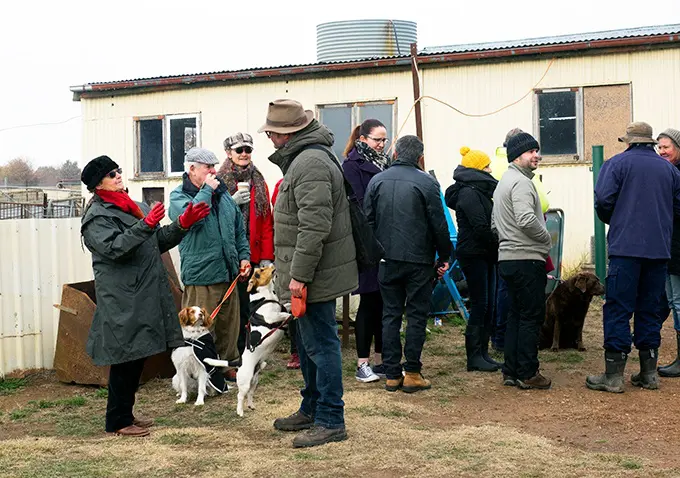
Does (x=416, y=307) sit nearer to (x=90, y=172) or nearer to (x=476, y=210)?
(x=476, y=210)

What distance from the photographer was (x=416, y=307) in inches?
278

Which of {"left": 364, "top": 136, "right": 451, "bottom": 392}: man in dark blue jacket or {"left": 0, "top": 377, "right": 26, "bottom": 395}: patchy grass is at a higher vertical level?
{"left": 364, "top": 136, "right": 451, "bottom": 392}: man in dark blue jacket

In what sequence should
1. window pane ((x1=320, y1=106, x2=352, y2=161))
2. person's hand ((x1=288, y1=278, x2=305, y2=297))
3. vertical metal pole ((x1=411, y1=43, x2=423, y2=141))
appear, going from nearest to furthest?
1. person's hand ((x1=288, y1=278, x2=305, y2=297))
2. vertical metal pole ((x1=411, y1=43, x2=423, y2=141))
3. window pane ((x1=320, y1=106, x2=352, y2=161))

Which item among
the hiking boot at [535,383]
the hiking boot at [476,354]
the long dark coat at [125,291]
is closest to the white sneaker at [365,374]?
the hiking boot at [476,354]

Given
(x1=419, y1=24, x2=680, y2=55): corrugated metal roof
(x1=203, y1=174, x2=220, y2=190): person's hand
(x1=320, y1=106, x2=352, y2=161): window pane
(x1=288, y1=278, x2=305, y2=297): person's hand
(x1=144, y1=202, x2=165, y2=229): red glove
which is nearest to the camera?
(x1=288, y1=278, x2=305, y2=297): person's hand

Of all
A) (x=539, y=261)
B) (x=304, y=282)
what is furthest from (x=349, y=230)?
(x=539, y=261)

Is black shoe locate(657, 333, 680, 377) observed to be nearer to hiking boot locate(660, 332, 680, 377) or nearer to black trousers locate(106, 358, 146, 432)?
hiking boot locate(660, 332, 680, 377)

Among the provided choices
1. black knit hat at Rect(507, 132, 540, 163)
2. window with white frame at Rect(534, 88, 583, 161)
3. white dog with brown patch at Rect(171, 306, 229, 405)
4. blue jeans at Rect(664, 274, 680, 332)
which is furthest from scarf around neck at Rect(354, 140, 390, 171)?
window with white frame at Rect(534, 88, 583, 161)

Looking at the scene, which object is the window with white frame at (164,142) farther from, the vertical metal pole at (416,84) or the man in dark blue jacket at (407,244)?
the man in dark blue jacket at (407,244)

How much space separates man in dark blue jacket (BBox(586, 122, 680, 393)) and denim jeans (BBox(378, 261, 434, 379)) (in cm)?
139

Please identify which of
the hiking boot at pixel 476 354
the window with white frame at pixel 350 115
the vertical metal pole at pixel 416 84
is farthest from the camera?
the window with white frame at pixel 350 115

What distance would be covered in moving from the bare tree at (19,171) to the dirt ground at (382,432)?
135 feet

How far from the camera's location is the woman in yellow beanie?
765 cm

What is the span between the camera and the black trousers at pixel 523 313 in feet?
22.9
